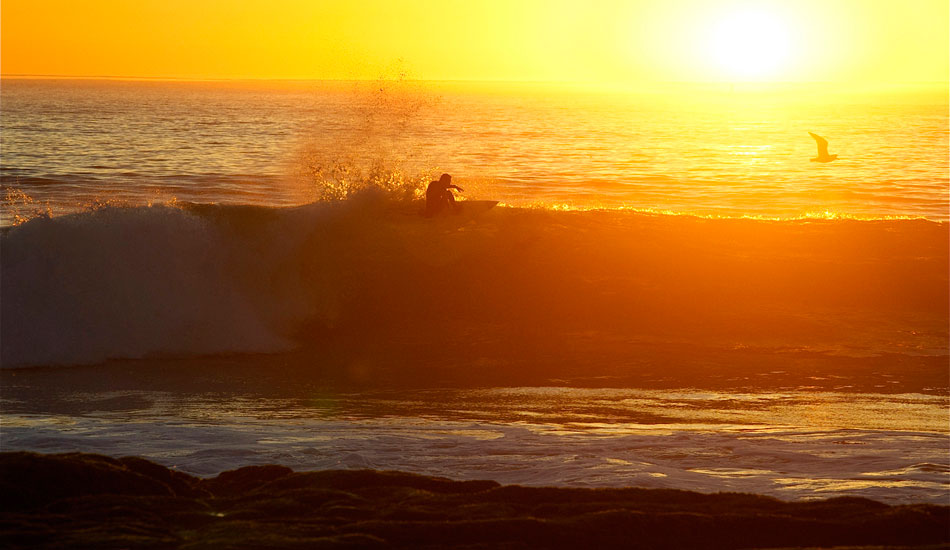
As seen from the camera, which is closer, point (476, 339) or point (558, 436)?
point (558, 436)

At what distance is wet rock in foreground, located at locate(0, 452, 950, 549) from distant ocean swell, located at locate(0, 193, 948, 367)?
6.40 metres

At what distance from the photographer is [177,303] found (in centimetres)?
1397

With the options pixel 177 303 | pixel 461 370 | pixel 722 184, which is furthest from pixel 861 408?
pixel 722 184

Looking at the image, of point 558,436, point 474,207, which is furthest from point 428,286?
point 558,436

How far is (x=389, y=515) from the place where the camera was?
5926mm

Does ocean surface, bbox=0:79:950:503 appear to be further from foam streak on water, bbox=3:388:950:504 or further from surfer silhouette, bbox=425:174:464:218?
surfer silhouette, bbox=425:174:464:218

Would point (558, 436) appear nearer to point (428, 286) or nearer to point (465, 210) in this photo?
point (428, 286)

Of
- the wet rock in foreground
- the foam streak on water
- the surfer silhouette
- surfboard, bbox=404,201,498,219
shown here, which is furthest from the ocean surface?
the wet rock in foreground

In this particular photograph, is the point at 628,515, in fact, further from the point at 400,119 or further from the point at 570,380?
the point at 400,119

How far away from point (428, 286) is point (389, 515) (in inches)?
389

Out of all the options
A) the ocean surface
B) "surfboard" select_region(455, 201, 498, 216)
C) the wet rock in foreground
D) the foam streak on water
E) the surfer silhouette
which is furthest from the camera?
"surfboard" select_region(455, 201, 498, 216)

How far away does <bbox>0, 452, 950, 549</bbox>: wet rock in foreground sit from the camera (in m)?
5.56

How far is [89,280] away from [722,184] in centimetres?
2599

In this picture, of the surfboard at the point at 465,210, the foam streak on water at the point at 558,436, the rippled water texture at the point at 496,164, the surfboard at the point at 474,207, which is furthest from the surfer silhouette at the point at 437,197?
the foam streak on water at the point at 558,436
